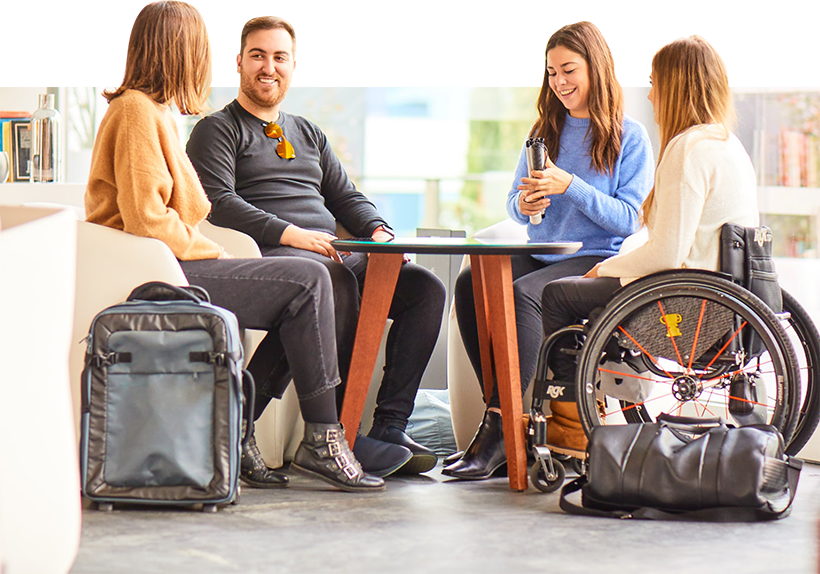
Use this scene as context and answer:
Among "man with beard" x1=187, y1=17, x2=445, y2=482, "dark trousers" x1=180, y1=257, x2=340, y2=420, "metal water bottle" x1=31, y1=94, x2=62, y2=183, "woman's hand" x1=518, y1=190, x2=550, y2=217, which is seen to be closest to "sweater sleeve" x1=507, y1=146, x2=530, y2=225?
"woman's hand" x1=518, y1=190, x2=550, y2=217

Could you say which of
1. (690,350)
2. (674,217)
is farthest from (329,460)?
(674,217)

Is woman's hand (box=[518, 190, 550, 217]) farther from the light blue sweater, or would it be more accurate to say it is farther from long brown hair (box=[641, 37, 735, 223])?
long brown hair (box=[641, 37, 735, 223])

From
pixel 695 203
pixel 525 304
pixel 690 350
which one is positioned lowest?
pixel 690 350

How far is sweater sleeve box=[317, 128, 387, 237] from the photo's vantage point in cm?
286

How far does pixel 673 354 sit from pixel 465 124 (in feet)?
22.1

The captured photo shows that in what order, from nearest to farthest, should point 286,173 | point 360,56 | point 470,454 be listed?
point 470,454, point 286,173, point 360,56

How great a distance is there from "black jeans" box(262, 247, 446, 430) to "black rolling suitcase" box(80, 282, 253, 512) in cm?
52

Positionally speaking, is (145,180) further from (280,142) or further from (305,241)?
(280,142)

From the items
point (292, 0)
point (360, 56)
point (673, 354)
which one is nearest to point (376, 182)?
point (360, 56)

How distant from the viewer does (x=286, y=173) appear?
2.74 metres

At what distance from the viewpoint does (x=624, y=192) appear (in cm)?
262

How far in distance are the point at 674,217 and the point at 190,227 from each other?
1131 mm

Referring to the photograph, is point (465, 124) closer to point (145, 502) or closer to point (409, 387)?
point (409, 387)

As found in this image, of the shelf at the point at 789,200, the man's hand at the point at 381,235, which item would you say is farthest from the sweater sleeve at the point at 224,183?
the shelf at the point at 789,200
